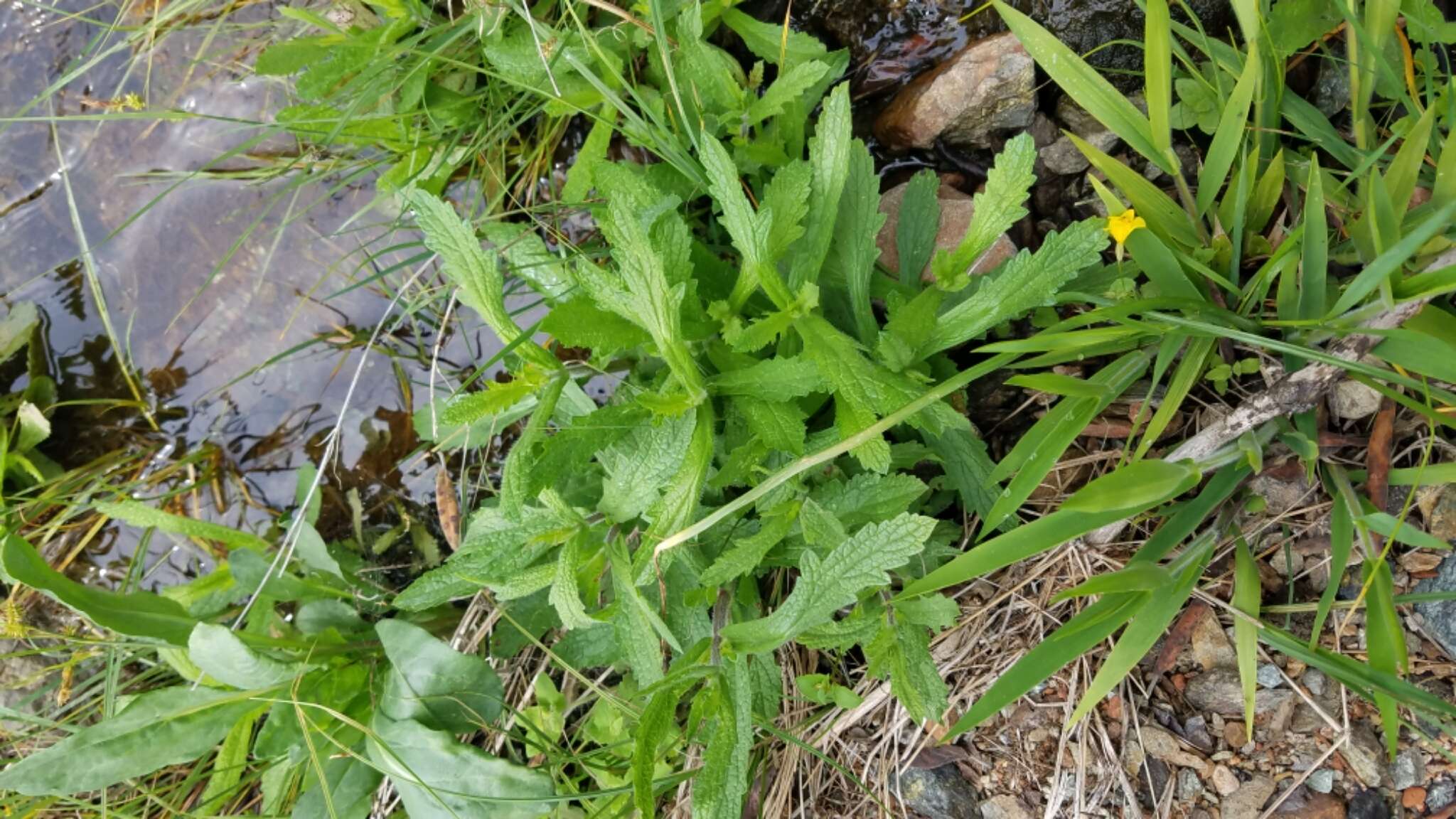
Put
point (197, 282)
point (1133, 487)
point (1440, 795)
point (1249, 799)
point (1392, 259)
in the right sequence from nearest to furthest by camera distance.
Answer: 1. point (1392, 259)
2. point (1133, 487)
3. point (1440, 795)
4. point (1249, 799)
5. point (197, 282)

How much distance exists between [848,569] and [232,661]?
5.02ft

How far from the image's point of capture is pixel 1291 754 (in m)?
1.84

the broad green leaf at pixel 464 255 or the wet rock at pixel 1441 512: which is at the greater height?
the broad green leaf at pixel 464 255

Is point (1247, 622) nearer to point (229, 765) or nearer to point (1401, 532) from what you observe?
point (1401, 532)

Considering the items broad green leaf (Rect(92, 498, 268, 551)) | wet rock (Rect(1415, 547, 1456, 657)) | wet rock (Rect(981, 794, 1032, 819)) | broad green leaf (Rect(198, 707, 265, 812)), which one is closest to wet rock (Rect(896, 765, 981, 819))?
wet rock (Rect(981, 794, 1032, 819))

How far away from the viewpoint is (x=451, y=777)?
2207mm

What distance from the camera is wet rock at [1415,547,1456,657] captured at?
1744 mm

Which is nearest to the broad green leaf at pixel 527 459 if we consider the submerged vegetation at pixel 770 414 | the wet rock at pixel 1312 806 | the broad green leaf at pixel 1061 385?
the submerged vegetation at pixel 770 414

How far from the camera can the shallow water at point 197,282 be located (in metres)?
2.71

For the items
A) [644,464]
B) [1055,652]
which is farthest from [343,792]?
[1055,652]

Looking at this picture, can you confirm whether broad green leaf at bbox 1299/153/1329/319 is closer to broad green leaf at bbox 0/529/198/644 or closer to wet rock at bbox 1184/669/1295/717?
wet rock at bbox 1184/669/1295/717

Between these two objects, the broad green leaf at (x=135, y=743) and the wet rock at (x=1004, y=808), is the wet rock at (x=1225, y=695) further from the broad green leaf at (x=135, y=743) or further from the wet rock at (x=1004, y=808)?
the broad green leaf at (x=135, y=743)

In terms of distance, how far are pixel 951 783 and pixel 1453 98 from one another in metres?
1.67

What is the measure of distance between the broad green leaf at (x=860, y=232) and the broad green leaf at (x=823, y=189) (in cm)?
7
